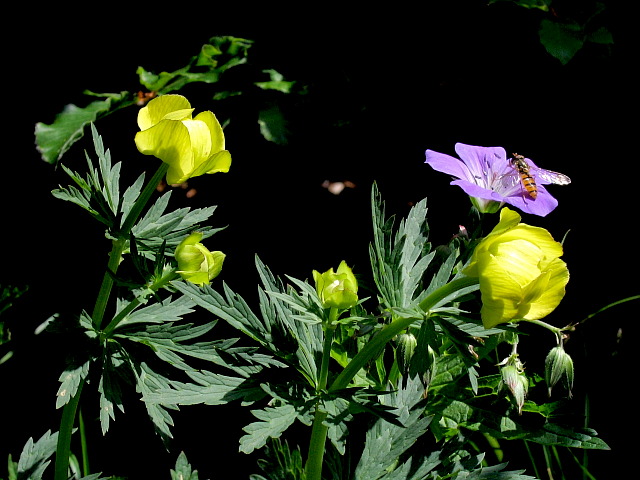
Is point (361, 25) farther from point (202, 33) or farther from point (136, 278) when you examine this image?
point (136, 278)

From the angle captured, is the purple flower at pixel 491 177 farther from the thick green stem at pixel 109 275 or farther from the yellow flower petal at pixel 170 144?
the thick green stem at pixel 109 275

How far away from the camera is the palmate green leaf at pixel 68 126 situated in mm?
1867

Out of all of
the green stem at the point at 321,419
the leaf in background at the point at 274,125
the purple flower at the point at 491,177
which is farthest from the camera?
the leaf in background at the point at 274,125

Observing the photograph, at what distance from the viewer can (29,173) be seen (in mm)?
2271

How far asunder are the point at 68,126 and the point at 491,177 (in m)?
1.25

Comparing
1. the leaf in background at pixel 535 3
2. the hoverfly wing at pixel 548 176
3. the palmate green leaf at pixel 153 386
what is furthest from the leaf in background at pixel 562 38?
the palmate green leaf at pixel 153 386

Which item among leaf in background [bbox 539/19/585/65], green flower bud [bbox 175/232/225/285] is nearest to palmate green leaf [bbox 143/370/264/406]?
green flower bud [bbox 175/232/225/285]

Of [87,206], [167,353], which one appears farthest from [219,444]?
[87,206]

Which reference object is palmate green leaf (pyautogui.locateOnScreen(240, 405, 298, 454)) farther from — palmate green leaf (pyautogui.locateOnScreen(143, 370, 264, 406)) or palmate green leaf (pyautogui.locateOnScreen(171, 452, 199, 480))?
palmate green leaf (pyautogui.locateOnScreen(171, 452, 199, 480))

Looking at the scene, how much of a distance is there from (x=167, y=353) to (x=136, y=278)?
0.48ft

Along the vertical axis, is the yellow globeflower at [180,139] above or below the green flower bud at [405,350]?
above

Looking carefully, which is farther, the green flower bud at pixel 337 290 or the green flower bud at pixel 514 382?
the green flower bud at pixel 514 382

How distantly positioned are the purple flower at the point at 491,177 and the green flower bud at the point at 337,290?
26 cm

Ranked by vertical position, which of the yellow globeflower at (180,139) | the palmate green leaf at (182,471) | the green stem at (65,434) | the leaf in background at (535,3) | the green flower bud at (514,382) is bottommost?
the palmate green leaf at (182,471)
